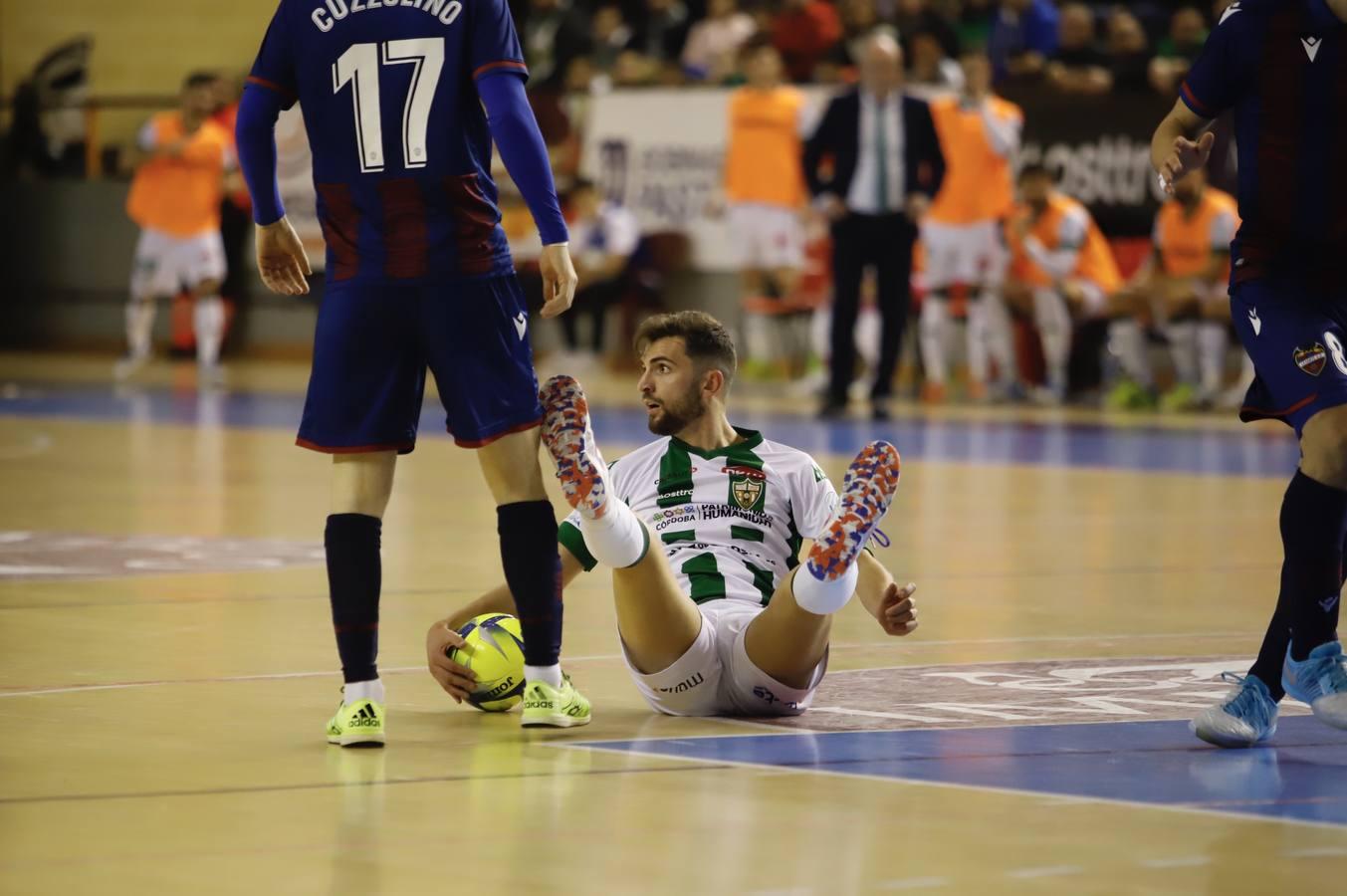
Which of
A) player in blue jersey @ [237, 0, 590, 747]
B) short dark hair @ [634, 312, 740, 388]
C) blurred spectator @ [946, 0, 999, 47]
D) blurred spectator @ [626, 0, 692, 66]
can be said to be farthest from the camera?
blurred spectator @ [626, 0, 692, 66]

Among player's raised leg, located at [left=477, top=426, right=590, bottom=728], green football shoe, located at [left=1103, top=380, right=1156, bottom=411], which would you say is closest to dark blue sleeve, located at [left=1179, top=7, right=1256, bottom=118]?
player's raised leg, located at [left=477, top=426, right=590, bottom=728]

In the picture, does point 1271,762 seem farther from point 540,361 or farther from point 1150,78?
point 540,361

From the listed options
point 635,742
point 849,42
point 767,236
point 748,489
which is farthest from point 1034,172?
point 635,742

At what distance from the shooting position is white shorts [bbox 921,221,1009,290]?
807 inches

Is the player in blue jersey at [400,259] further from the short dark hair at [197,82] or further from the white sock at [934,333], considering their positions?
the short dark hair at [197,82]

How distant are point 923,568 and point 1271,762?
13.5 ft

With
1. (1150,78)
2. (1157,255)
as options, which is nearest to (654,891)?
(1157,255)

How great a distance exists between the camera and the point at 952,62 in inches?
859

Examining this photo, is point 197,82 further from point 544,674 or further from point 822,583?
point 822,583

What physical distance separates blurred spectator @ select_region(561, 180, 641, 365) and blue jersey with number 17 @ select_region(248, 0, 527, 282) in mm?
17012

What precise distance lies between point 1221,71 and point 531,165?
182cm

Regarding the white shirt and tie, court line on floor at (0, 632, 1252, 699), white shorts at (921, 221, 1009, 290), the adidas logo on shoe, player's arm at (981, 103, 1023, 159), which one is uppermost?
player's arm at (981, 103, 1023, 159)

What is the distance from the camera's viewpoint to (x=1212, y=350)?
754 inches

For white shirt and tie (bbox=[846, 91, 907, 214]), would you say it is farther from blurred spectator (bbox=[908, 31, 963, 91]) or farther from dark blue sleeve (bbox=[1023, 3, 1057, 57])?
dark blue sleeve (bbox=[1023, 3, 1057, 57])
